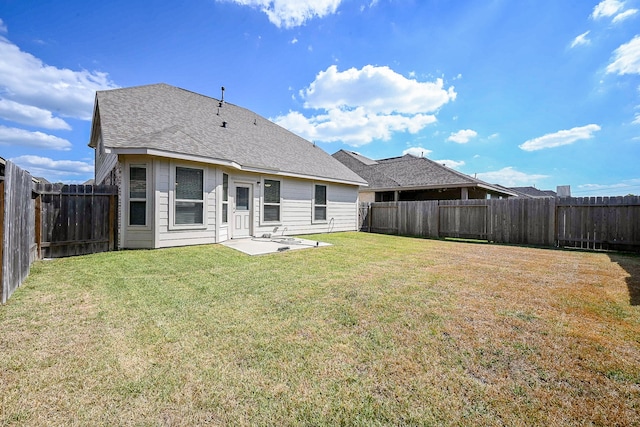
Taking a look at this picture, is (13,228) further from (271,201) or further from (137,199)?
(271,201)

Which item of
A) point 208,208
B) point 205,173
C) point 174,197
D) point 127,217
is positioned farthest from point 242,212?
point 127,217

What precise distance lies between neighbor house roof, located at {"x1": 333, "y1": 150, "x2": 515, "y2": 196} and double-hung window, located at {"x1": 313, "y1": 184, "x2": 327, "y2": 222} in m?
5.94

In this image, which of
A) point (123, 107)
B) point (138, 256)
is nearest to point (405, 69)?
point (123, 107)

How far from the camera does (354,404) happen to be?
68.5 inches

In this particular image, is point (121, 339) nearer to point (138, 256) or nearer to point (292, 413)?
point (292, 413)

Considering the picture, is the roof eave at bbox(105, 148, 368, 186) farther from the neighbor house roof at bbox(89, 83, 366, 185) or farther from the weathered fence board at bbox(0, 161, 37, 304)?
the weathered fence board at bbox(0, 161, 37, 304)

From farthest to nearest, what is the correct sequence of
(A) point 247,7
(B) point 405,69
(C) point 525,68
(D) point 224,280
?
(B) point 405,69 → (C) point 525,68 → (A) point 247,7 → (D) point 224,280

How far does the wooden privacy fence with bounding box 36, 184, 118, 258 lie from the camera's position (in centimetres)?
643

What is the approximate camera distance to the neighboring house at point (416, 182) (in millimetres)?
15398

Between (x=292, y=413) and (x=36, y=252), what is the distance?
315 inches

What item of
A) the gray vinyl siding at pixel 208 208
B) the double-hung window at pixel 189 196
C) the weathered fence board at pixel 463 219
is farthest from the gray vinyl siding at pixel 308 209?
the weathered fence board at pixel 463 219

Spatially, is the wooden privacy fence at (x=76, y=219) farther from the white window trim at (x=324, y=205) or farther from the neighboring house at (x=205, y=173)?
the white window trim at (x=324, y=205)

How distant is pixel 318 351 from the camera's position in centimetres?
239

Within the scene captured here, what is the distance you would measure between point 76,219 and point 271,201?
6025 mm
